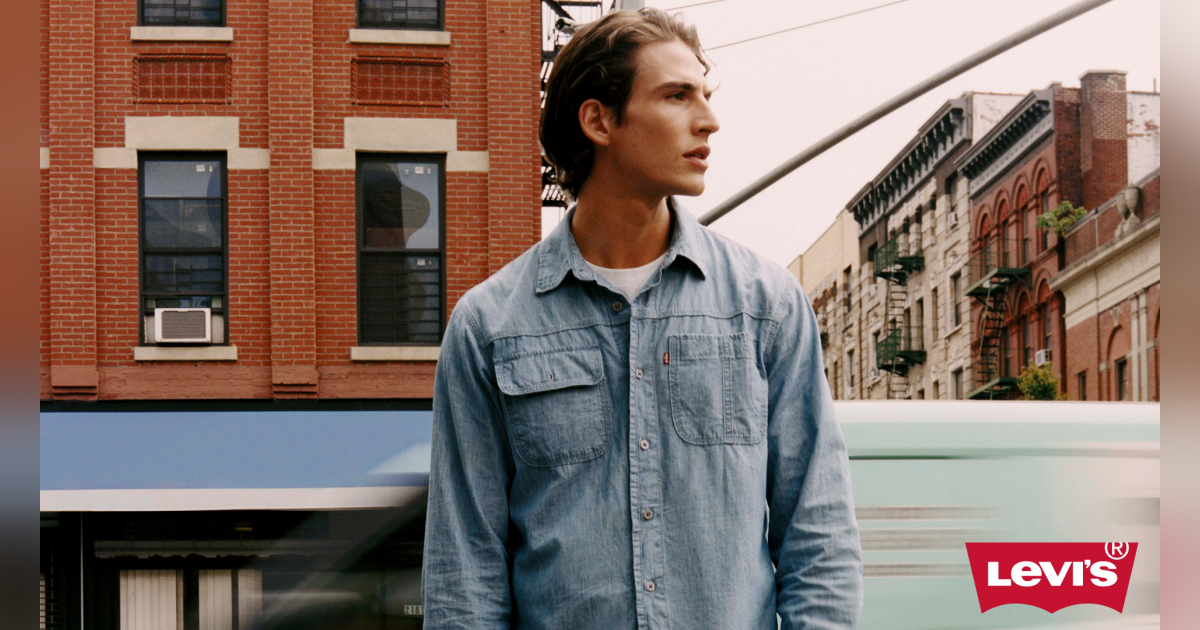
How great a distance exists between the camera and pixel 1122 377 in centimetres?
3350

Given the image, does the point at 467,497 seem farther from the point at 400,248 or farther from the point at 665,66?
the point at 400,248

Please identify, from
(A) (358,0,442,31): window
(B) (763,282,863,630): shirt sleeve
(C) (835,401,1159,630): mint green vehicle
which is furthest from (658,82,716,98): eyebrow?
(A) (358,0,442,31): window

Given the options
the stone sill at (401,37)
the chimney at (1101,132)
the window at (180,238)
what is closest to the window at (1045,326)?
the chimney at (1101,132)

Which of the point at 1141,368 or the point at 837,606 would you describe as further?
the point at 1141,368

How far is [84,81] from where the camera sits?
1384 cm

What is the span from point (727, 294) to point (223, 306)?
41.6ft

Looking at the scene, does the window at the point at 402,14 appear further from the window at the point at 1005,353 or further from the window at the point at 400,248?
the window at the point at 1005,353

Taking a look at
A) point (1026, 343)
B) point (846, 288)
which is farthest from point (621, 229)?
point (846, 288)

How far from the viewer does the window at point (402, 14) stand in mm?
14266

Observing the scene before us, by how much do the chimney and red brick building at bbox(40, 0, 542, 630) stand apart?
92.7ft

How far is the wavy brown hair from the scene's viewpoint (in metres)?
2.25

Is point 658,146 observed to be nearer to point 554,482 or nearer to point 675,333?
point 675,333

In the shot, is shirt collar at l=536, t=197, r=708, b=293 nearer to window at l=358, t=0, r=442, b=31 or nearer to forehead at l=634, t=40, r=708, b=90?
forehead at l=634, t=40, r=708, b=90
